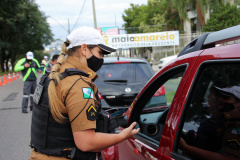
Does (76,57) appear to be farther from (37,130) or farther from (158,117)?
(158,117)

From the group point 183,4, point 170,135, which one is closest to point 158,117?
point 170,135

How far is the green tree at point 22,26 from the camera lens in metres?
37.9

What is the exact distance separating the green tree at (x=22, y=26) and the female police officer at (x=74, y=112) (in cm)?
3745

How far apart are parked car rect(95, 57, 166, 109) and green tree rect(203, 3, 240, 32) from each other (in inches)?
722

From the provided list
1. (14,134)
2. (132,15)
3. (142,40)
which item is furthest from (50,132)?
(132,15)

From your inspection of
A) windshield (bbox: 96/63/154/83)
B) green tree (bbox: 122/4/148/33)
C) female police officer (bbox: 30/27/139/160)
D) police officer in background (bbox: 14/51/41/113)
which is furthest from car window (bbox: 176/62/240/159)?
green tree (bbox: 122/4/148/33)

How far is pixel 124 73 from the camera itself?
596 centimetres

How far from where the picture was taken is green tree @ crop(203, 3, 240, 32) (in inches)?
863

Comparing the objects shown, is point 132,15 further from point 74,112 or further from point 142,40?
point 74,112

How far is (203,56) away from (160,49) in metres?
32.0

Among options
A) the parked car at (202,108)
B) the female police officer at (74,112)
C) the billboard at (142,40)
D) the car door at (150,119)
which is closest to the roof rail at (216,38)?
the parked car at (202,108)

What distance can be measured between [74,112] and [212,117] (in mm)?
807

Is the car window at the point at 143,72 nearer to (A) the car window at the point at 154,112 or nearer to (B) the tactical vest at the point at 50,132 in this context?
(A) the car window at the point at 154,112

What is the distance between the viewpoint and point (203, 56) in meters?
1.51
